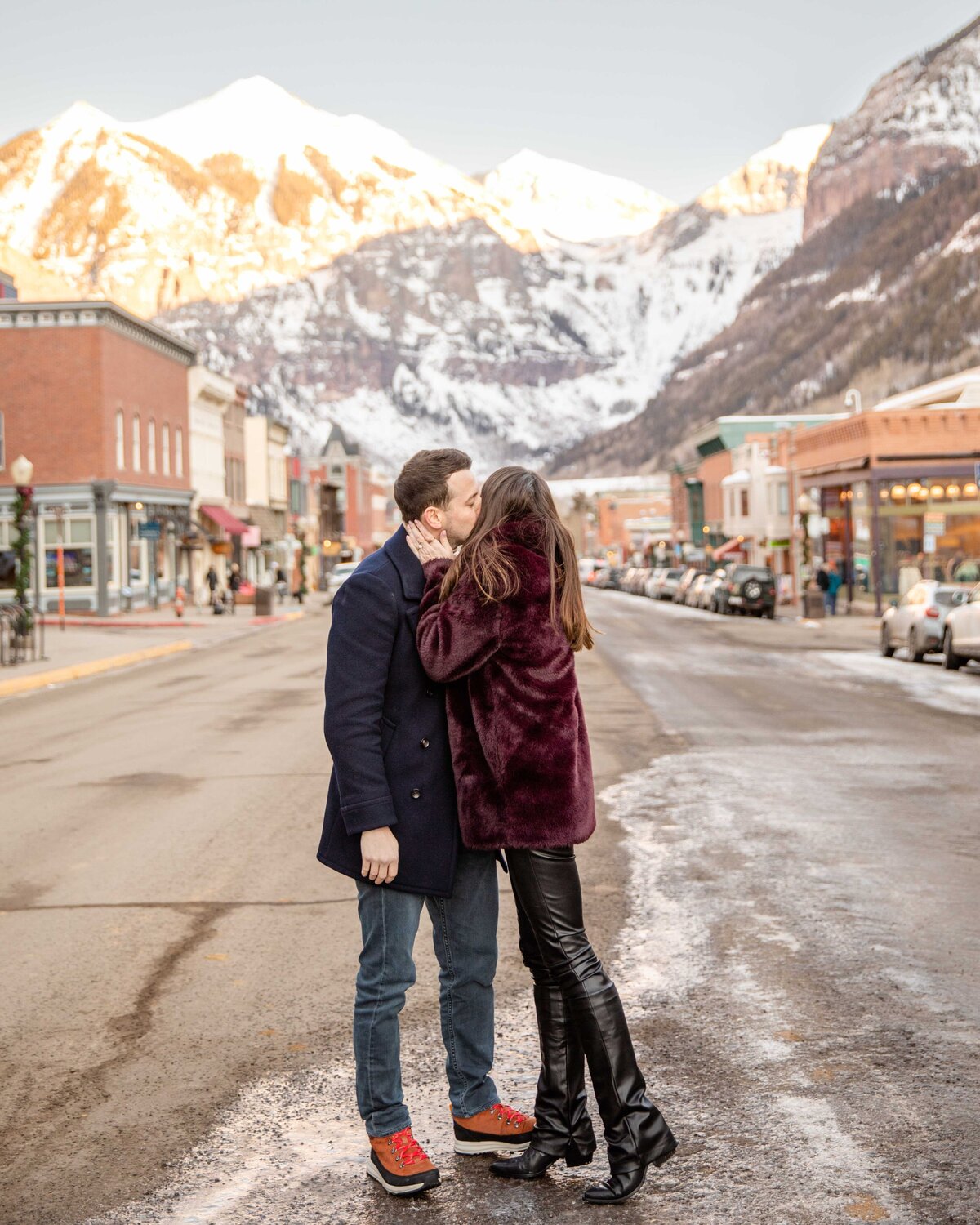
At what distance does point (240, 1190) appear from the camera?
13.3 ft

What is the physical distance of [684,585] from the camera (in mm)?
66688

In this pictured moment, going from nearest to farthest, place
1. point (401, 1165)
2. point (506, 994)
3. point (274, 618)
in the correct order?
point (401, 1165) → point (506, 994) → point (274, 618)

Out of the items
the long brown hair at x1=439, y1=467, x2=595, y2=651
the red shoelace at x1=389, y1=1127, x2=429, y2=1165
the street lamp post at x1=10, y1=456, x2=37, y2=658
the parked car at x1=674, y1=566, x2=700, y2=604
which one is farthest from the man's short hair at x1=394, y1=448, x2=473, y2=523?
the parked car at x1=674, y1=566, x2=700, y2=604

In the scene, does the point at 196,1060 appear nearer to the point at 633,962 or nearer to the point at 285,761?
the point at 633,962

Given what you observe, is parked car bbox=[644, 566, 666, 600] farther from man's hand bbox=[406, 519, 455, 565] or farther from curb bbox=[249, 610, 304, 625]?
man's hand bbox=[406, 519, 455, 565]

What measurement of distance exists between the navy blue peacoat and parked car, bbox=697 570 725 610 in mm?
49935

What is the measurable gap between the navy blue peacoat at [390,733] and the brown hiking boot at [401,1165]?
2.13 feet

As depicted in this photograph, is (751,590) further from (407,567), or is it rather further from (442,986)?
(407,567)

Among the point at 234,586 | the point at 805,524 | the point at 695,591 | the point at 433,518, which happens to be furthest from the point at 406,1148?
the point at 695,591

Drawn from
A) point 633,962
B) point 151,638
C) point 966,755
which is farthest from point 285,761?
point 151,638

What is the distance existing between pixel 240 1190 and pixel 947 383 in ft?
179

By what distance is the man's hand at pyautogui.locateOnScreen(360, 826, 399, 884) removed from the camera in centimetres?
409

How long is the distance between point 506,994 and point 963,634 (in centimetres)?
1915

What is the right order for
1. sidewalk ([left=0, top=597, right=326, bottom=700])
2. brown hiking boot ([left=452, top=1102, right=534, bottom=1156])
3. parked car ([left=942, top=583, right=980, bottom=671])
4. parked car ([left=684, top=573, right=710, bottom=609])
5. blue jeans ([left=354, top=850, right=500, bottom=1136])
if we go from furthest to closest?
parked car ([left=684, top=573, right=710, bottom=609]), sidewalk ([left=0, top=597, right=326, bottom=700]), parked car ([left=942, top=583, right=980, bottom=671]), brown hiking boot ([left=452, top=1102, right=534, bottom=1156]), blue jeans ([left=354, top=850, right=500, bottom=1136])
